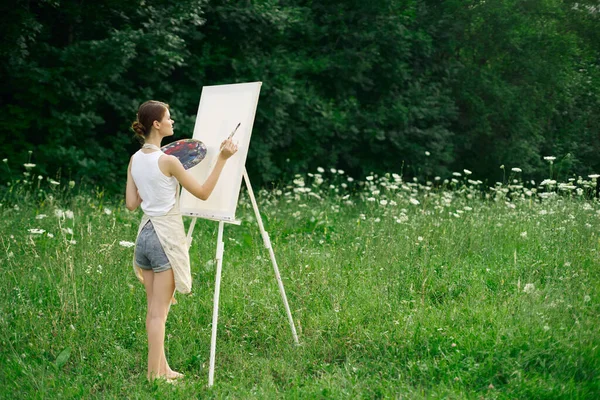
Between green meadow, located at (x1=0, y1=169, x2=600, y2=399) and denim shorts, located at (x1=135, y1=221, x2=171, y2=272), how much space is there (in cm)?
73

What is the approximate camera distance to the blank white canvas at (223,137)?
160 inches

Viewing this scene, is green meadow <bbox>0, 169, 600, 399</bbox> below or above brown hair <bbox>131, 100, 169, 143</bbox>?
below

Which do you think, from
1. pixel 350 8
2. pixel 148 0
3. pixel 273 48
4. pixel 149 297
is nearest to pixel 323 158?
pixel 273 48

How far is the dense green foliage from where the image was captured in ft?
34.0

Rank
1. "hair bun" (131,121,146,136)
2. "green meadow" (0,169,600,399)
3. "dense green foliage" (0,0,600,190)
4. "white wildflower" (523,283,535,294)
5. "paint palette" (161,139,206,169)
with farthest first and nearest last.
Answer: "dense green foliage" (0,0,600,190)
"white wildflower" (523,283,535,294)
"paint palette" (161,139,206,169)
"hair bun" (131,121,146,136)
"green meadow" (0,169,600,399)

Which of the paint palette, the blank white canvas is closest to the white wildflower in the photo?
the blank white canvas

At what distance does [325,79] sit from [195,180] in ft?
35.8

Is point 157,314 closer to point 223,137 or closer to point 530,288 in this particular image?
point 223,137

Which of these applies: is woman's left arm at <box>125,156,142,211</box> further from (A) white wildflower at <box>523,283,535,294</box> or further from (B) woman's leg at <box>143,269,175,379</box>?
(A) white wildflower at <box>523,283,535,294</box>

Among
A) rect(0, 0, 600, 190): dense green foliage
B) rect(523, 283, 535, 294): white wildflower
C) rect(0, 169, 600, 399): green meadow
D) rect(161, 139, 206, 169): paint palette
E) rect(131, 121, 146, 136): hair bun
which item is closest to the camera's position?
rect(0, 169, 600, 399): green meadow

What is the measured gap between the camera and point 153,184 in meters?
3.72

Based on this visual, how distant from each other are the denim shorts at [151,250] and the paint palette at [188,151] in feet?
1.67

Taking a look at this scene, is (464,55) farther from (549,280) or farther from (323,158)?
(549,280)

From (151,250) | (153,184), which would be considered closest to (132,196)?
(153,184)
